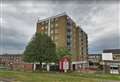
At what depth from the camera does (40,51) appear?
65625 mm

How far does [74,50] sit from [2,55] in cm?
9165

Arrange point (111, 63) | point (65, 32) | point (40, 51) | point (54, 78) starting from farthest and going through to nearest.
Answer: point (65, 32) < point (111, 63) < point (40, 51) < point (54, 78)

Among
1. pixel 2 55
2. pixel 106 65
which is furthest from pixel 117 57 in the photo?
pixel 2 55

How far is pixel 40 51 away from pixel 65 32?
37.0 m

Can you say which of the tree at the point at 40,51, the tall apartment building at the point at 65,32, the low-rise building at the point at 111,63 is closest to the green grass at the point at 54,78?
the tree at the point at 40,51

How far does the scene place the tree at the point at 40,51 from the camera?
65125 millimetres

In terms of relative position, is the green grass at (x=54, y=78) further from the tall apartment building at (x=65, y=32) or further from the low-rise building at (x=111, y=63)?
the tall apartment building at (x=65, y=32)

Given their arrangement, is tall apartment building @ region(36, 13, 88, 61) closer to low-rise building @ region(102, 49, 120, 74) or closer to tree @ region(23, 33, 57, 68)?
low-rise building @ region(102, 49, 120, 74)

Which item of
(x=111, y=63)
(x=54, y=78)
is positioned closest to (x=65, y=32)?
(x=111, y=63)

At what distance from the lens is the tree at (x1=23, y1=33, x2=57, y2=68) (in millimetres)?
65125

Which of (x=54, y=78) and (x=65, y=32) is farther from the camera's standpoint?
(x=65, y=32)

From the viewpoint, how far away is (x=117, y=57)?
294 ft

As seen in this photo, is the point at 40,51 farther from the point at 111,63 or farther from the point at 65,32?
the point at 65,32

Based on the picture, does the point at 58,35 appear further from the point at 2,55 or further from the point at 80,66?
the point at 2,55
